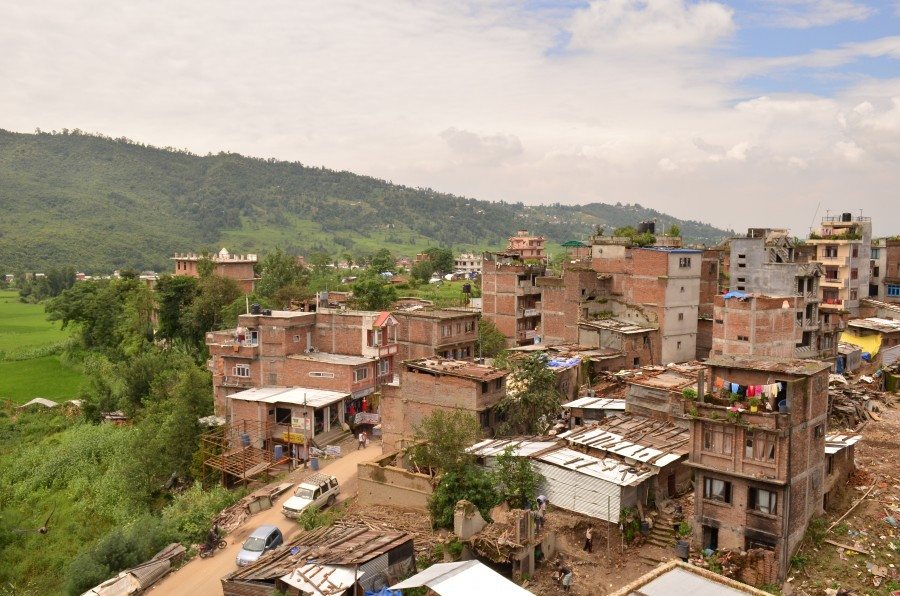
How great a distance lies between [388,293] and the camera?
59.2 m

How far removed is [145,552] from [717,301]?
98.0 feet

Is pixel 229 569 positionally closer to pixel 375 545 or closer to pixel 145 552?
pixel 145 552

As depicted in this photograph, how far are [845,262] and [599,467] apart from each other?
115 ft

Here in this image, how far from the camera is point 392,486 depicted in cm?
2466

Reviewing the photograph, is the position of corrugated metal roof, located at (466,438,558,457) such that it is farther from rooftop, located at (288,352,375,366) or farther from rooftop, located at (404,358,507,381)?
rooftop, located at (288,352,375,366)

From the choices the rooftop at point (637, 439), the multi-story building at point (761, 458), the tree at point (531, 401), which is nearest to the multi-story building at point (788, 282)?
the tree at point (531, 401)

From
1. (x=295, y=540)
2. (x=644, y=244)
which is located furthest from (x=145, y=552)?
(x=644, y=244)

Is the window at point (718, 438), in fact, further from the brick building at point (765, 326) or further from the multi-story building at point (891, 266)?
the multi-story building at point (891, 266)

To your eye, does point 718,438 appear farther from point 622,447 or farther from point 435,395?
point 435,395

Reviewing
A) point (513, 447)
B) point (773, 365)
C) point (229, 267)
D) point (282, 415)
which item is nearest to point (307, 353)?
point (282, 415)

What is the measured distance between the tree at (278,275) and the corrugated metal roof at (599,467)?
43897 millimetres

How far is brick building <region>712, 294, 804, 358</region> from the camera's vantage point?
119 feet

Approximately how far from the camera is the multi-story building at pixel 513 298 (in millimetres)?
50000

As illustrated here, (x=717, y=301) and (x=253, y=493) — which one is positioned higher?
(x=717, y=301)
